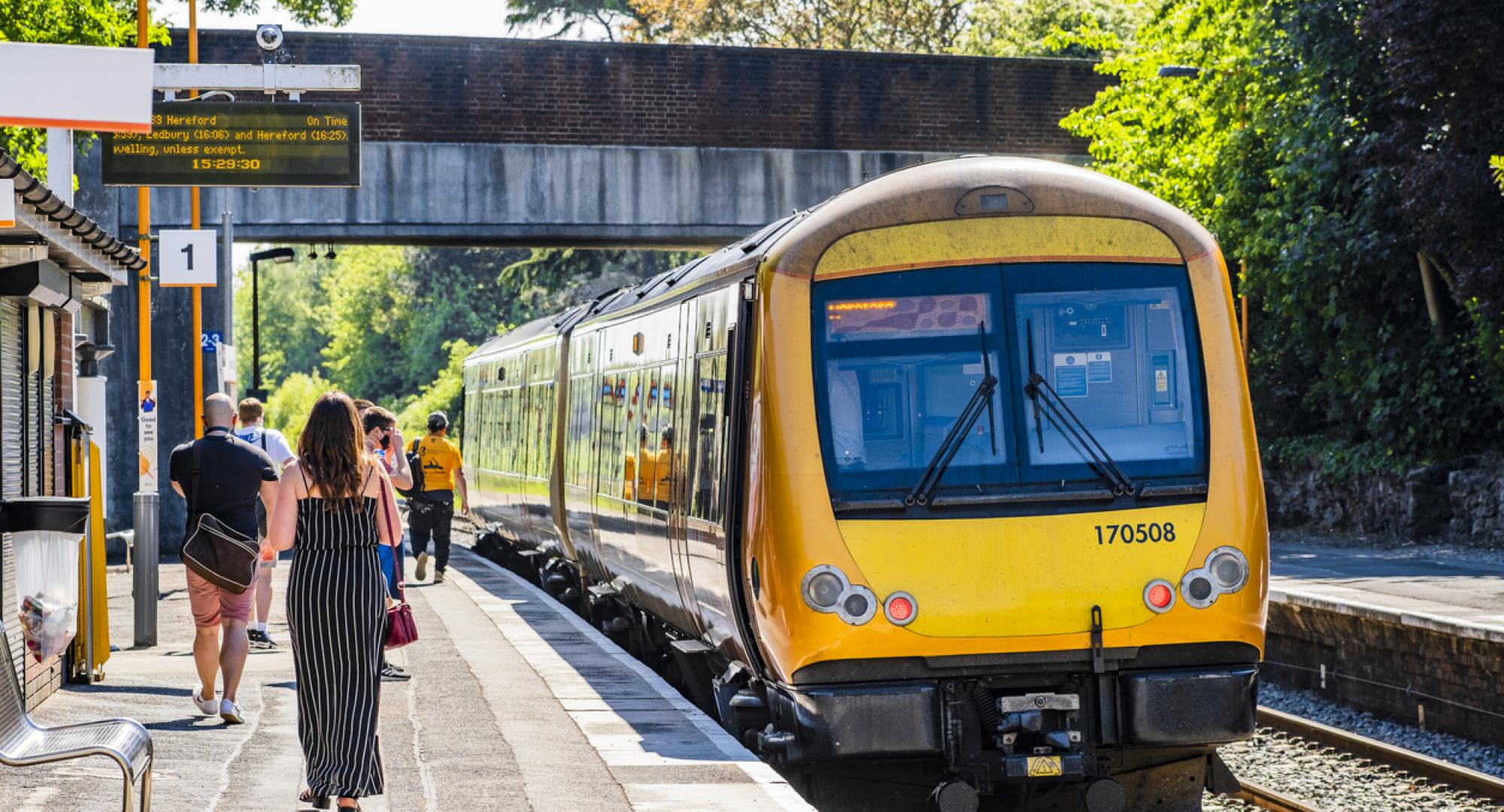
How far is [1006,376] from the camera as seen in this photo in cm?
864

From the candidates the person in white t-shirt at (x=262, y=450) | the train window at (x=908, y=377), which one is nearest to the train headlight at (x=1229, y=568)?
the train window at (x=908, y=377)

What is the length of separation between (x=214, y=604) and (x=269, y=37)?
35.6 ft

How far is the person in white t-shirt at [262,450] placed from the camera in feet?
42.7

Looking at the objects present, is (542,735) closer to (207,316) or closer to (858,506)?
(858,506)

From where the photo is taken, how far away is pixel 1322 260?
26.1 meters

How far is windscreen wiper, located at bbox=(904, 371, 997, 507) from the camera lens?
8422 mm

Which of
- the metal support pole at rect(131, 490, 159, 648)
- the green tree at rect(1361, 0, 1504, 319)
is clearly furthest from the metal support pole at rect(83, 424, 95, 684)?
the green tree at rect(1361, 0, 1504, 319)

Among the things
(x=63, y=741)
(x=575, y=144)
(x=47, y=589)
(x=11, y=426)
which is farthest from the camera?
(x=575, y=144)

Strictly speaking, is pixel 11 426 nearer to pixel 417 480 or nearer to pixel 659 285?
pixel 659 285

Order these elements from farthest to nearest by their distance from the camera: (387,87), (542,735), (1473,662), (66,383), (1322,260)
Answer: (387,87) < (1322,260) < (1473,662) < (66,383) < (542,735)

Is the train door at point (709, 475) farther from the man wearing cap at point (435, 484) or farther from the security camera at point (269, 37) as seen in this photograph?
the security camera at point (269, 37)

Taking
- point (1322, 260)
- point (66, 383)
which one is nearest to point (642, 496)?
point (66, 383)

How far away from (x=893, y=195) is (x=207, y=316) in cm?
2011

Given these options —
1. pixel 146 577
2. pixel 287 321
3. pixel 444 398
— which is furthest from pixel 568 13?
pixel 287 321
